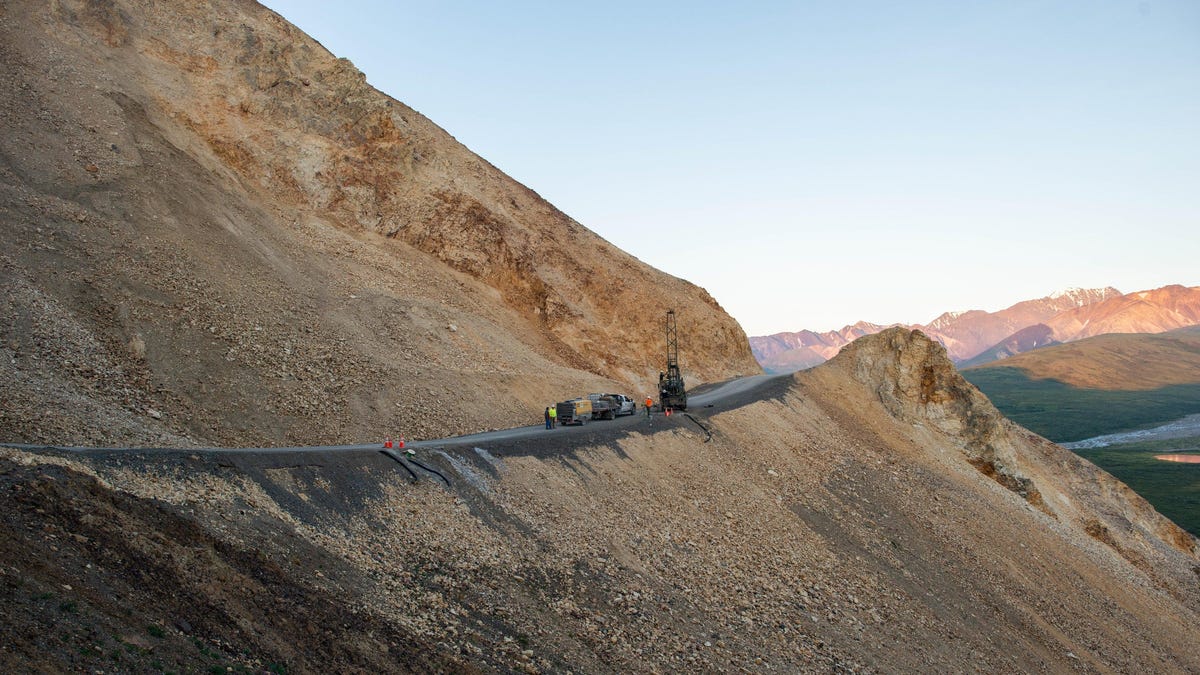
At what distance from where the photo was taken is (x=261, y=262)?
3288cm

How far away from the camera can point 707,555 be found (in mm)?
23062

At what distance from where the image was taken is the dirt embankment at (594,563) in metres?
10.9

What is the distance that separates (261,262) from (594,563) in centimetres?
2114

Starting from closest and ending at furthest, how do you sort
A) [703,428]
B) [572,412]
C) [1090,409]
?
[572,412] < [703,428] < [1090,409]

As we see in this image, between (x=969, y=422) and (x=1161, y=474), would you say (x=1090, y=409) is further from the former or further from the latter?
(x=969, y=422)

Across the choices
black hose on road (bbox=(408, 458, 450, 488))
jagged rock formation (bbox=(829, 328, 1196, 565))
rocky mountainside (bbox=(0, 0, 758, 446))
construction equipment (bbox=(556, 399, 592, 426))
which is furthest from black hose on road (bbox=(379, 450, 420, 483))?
jagged rock formation (bbox=(829, 328, 1196, 565))

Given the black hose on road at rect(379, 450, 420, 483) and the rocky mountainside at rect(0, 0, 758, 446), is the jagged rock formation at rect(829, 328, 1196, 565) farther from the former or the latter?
the black hose on road at rect(379, 450, 420, 483)

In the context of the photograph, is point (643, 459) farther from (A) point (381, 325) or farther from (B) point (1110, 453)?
(B) point (1110, 453)

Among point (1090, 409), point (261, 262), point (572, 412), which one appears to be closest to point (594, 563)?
point (572, 412)

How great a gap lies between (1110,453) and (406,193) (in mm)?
106398

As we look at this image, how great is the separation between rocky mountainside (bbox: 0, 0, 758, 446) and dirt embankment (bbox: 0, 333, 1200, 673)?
22.0 ft

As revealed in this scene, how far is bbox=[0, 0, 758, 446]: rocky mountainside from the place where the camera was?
24062 millimetres

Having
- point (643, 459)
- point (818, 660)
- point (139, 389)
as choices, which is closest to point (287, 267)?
point (139, 389)

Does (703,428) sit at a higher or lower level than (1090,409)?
lower
